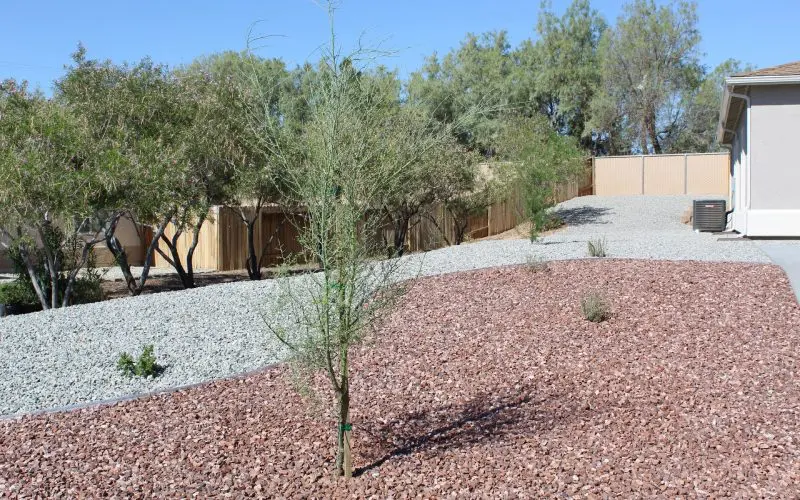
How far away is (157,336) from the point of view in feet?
28.7

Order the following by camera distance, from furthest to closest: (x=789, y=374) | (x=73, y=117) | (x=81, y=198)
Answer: (x=73, y=117) < (x=81, y=198) < (x=789, y=374)

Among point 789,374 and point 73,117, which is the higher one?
point 73,117

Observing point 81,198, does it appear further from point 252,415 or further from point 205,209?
point 252,415

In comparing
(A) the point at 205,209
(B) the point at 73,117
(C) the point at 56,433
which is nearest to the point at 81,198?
(B) the point at 73,117

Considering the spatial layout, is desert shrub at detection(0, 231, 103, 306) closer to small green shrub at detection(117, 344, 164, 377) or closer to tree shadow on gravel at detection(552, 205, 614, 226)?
small green shrub at detection(117, 344, 164, 377)

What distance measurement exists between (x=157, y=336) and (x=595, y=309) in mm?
4695

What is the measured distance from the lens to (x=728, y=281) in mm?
10289

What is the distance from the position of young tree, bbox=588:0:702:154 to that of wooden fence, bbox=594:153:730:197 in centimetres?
524

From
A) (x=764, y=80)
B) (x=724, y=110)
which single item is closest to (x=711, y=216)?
(x=724, y=110)

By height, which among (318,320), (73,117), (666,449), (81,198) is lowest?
(666,449)

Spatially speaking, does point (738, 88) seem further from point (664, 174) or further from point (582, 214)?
point (664, 174)

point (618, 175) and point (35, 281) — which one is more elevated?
point (618, 175)

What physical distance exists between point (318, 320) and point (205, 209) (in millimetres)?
9995

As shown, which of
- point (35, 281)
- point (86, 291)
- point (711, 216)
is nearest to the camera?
point (35, 281)
